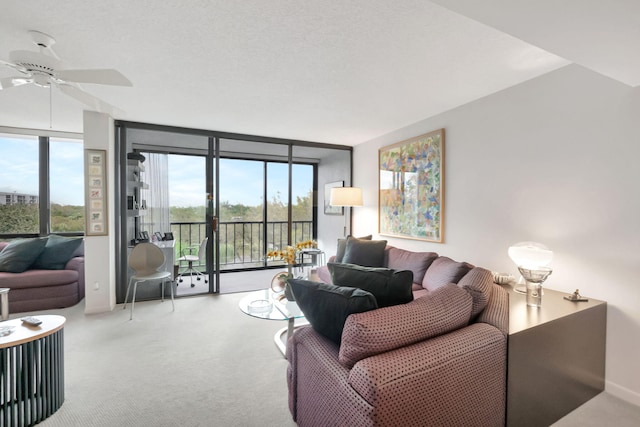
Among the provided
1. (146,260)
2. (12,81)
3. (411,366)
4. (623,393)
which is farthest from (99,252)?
(623,393)

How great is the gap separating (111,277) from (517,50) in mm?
4761

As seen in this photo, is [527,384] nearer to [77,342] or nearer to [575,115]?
[575,115]

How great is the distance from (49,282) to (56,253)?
1.46 ft

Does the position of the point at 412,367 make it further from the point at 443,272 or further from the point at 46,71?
the point at 46,71

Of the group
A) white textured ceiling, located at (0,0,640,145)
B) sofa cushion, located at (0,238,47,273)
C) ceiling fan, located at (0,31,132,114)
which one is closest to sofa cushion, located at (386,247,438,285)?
white textured ceiling, located at (0,0,640,145)

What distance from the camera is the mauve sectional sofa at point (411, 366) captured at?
41.5 inches

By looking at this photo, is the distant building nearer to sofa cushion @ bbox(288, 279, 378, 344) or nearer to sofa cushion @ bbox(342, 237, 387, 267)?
sofa cushion @ bbox(342, 237, 387, 267)

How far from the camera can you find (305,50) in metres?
2.01

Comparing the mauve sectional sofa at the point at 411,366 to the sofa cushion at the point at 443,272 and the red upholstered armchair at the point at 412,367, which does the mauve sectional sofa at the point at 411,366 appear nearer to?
the red upholstered armchair at the point at 412,367

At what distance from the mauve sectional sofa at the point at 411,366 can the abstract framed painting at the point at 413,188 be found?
1.88 metres

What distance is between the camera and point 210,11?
1604 mm

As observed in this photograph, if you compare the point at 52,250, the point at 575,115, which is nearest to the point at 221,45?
the point at 575,115

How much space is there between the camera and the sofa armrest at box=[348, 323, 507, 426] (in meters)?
1.03

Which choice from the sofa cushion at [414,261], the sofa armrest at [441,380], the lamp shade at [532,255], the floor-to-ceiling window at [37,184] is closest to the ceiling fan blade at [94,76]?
the sofa armrest at [441,380]
